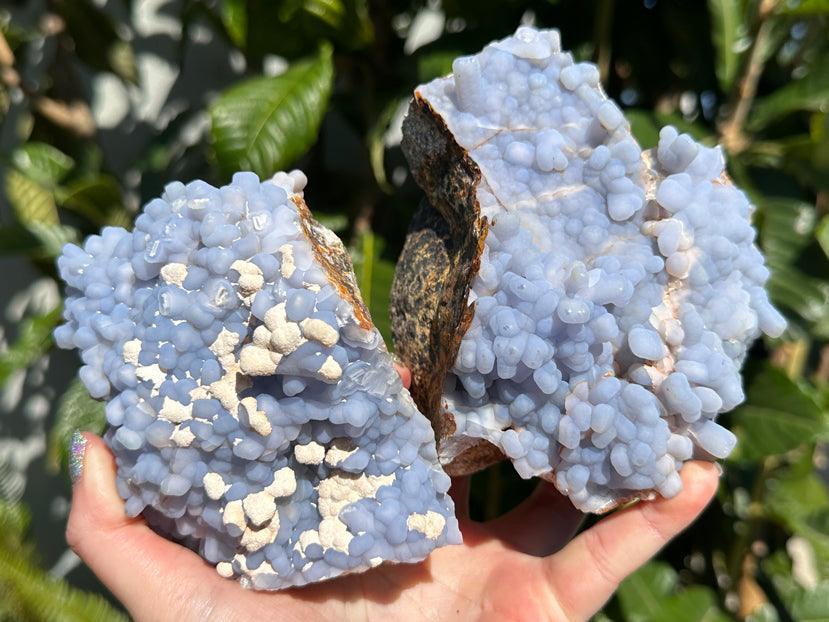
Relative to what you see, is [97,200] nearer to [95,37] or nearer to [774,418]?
[95,37]

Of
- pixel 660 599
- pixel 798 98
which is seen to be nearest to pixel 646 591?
pixel 660 599

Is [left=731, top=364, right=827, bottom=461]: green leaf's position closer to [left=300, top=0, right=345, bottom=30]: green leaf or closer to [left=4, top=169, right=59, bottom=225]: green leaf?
[left=300, top=0, right=345, bottom=30]: green leaf

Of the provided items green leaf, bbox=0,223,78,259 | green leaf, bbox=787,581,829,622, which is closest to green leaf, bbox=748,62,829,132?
green leaf, bbox=787,581,829,622

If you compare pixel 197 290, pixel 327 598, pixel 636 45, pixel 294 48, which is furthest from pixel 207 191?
pixel 636 45

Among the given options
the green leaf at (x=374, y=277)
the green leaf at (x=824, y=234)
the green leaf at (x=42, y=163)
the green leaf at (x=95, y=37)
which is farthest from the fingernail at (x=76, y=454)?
the green leaf at (x=824, y=234)

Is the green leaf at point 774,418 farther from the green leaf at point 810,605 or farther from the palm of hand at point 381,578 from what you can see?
the green leaf at point 810,605

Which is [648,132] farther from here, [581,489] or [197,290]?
[197,290]
